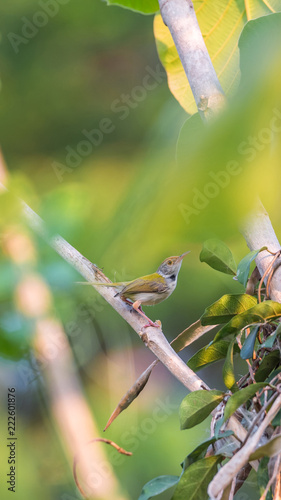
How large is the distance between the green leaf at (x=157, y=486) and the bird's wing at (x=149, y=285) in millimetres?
249

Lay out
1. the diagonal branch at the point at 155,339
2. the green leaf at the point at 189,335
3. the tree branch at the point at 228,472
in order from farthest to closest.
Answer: the green leaf at the point at 189,335 < the diagonal branch at the point at 155,339 < the tree branch at the point at 228,472

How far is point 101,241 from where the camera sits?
0.09m

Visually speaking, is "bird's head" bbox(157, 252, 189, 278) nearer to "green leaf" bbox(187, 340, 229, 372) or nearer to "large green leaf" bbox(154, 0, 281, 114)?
"large green leaf" bbox(154, 0, 281, 114)

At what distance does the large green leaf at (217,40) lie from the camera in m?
0.82

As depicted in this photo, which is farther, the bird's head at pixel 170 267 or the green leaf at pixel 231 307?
the bird's head at pixel 170 267

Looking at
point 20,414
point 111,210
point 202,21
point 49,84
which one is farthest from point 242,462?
point 49,84

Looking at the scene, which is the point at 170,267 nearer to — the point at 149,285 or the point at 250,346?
the point at 149,285

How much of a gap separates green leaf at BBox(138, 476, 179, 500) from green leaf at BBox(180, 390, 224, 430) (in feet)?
0.11

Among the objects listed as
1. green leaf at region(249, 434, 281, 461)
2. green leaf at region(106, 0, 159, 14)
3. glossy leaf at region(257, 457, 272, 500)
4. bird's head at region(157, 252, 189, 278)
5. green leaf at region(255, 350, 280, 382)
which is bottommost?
bird's head at region(157, 252, 189, 278)

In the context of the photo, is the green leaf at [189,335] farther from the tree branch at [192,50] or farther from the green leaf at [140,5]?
the green leaf at [140,5]

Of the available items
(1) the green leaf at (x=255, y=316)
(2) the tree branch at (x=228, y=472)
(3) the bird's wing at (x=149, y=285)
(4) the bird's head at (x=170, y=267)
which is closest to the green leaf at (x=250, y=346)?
(1) the green leaf at (x=255, y=316)

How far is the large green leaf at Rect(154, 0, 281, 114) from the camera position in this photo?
2.69 feet

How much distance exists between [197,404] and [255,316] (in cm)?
7

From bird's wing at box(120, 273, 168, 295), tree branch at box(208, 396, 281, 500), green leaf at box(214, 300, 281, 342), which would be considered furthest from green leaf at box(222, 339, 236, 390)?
bird's wing at box(120, 273, 168, 295)
